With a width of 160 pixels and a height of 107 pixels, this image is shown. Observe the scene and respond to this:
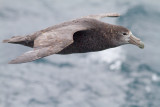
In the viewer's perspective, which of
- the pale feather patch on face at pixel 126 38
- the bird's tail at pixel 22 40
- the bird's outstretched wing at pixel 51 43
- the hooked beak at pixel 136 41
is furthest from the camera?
the hooked beak at pixel 136 41

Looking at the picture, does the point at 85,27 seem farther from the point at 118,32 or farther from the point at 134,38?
the point at 134,38

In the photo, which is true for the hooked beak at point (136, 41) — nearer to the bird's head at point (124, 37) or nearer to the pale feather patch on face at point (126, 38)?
the bird's head at point (124, 37)

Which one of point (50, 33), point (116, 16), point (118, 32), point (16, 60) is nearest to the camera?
point (16, 60)

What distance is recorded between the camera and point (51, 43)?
12.5m

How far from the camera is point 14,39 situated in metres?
16.4

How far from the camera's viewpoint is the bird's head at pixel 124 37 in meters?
15.8

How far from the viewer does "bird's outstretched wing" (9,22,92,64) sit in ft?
37.1

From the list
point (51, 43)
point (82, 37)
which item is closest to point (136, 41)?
point (82, 37)

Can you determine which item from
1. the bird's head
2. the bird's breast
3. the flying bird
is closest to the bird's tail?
the flying bird

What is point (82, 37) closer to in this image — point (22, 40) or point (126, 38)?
point (126, 38)

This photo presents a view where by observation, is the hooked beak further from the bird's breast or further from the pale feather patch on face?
the bird's breast

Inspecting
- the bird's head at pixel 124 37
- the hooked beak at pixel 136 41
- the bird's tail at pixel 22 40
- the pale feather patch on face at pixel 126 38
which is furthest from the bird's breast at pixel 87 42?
the bird's tail at pixel 22 40

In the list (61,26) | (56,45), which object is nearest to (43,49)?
(56,45)

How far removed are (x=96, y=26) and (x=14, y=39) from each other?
13.8ft
